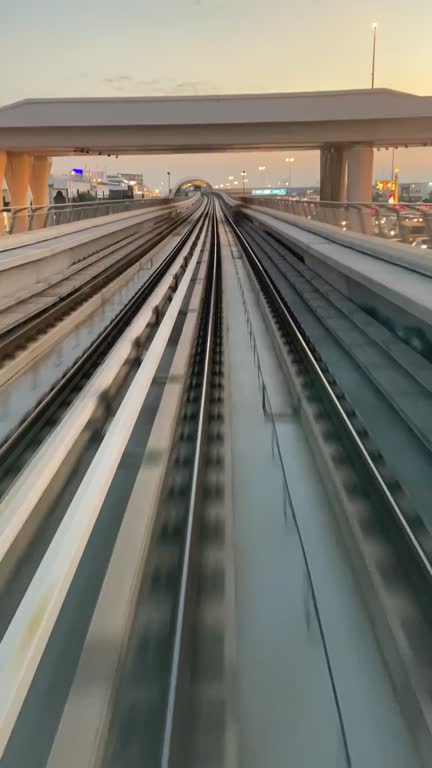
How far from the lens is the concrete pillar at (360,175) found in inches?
1395

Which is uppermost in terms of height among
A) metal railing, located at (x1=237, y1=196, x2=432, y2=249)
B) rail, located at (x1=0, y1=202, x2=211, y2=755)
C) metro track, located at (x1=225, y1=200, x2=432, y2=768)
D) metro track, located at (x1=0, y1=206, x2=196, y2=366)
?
metal railing, located at (x1=237, y1=196, x2=432, y2=249)

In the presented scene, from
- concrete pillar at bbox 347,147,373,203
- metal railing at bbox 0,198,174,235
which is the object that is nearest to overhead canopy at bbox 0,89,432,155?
concrete pillar at bbox 347,147,373,203

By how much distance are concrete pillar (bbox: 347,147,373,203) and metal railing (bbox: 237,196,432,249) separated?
60.1 ft

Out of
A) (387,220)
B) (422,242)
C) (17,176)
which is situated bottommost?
(422,242)

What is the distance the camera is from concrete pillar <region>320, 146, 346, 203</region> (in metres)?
38.6

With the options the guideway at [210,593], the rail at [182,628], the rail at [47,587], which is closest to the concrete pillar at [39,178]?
the guideway at [210,593]

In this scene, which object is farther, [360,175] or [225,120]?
[360,175]

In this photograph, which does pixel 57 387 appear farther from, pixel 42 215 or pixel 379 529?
pixel 42 215

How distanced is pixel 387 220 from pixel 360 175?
26.4 metres

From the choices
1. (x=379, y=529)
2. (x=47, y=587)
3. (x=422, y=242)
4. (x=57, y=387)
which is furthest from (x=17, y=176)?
(x=47, y=587)

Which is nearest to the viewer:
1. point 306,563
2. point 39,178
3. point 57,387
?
point 306,563

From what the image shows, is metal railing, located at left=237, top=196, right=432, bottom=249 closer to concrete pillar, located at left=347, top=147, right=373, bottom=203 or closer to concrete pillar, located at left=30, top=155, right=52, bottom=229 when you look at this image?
concrete pillar, located at left=347, top=147, right=373, bottom=203

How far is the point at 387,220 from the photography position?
11.1 m

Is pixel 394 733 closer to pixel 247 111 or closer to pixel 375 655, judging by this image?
pixel 375 655
